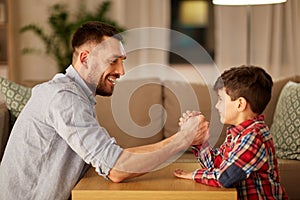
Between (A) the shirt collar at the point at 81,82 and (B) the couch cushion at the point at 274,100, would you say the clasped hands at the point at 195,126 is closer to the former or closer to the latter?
(A) the shirt collar at the point at 81,82

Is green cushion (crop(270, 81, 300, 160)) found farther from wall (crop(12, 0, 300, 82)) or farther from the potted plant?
wall (crop(12, 0, 300, 82))

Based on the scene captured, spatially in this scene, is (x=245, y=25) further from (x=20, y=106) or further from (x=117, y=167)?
(x=117, y=167)

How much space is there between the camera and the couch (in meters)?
3.60

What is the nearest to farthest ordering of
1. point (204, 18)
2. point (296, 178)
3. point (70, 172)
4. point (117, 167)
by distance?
1. point (117, 167)
2. point (70, 172)
3. point (296, 178)
4. point (204, 18)

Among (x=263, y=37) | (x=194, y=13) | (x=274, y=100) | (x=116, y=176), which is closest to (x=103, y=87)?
(x=116, y=176)

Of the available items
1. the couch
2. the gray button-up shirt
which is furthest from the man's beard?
the couch

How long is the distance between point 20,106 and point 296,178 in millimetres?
1451

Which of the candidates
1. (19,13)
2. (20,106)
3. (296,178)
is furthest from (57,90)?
(19,13)

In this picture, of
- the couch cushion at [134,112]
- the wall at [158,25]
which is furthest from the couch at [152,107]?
the wall at [158,25]

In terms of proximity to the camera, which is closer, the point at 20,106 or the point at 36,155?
the point at 36,155

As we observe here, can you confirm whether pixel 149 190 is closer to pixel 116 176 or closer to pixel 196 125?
pixel 116 176

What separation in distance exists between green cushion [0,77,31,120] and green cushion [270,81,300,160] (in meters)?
1.34

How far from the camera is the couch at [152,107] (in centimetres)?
360

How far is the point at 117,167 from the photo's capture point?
1962mm
